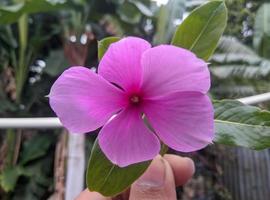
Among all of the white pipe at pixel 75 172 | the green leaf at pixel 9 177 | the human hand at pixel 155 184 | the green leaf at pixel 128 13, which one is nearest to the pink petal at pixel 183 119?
the human hand at pixel 155 184

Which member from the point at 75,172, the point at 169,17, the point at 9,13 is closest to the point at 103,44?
the point at 75,172

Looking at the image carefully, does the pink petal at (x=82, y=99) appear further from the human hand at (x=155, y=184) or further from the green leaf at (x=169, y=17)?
the green leaf at (x=169, y=17)

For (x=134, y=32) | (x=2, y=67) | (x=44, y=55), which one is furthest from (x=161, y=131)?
(x=44, y=55)

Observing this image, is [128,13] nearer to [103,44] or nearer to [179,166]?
[179,166]

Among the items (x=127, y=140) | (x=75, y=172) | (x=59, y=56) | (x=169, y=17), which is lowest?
(x=59, y=56)

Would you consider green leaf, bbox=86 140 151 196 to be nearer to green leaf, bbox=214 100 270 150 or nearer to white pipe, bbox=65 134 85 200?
green leaf, bbox=214 100 270 150

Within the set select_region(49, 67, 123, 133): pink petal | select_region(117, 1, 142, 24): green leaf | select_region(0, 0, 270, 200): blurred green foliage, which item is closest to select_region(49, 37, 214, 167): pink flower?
select_region(49, 67, 123, 133): pink petal

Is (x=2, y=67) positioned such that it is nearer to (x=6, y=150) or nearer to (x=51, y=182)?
(x=6, y=150)
